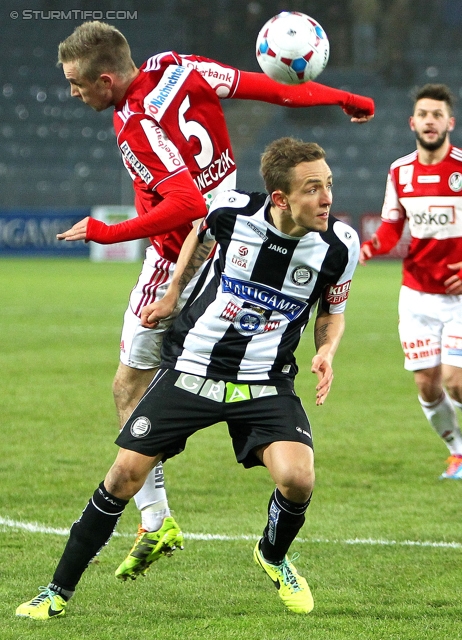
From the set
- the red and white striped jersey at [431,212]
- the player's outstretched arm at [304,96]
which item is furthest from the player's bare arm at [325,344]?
the red and white striped jersey at [431,212]

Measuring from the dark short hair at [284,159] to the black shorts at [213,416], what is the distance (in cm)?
78

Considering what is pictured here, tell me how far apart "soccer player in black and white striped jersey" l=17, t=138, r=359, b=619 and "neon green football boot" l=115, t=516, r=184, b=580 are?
0.46m

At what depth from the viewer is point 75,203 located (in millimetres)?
28953

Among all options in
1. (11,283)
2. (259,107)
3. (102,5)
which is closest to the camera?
(11,283)

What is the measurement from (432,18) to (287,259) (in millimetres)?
29615

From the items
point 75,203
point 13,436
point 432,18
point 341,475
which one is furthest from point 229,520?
point 432,18

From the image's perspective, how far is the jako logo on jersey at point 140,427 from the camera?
4.00 meters

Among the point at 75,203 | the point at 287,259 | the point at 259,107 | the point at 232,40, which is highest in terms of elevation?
the point at 287,259

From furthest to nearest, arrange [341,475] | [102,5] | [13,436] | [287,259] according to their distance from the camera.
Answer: [102,5] < [13,436] < [341,475] < [287,259]

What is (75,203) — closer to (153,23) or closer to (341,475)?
(153,23)

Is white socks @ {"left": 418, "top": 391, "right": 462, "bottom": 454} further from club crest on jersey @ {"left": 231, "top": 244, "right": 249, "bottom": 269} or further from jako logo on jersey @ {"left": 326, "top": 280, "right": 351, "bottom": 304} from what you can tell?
club crest on jersey @ {"left": 231, "top": 244, "right": 249, "bottom": 269}

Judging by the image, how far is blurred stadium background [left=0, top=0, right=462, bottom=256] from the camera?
28969 mm
